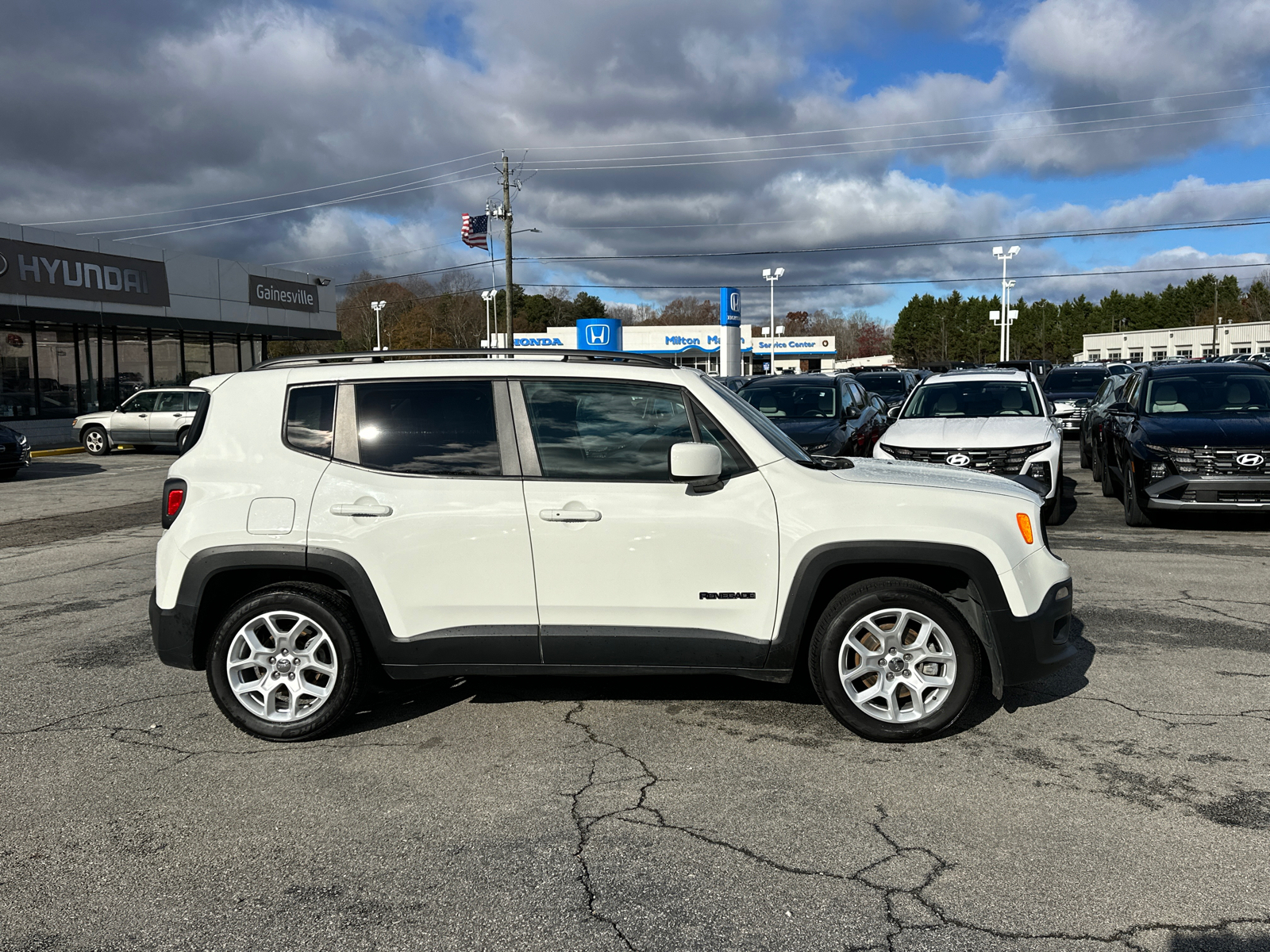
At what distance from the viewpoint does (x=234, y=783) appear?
14.0 ft

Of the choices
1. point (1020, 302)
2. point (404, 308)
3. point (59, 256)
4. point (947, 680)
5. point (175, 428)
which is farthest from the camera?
point (1020, 302)

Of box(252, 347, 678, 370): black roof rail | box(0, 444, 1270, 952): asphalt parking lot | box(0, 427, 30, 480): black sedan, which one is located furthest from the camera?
box(0, 427, 30, 480): black sedan

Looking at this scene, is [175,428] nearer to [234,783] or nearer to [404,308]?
[234,783]

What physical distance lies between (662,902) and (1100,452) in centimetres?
1232

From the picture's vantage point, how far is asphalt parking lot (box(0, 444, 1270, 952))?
3.13 m

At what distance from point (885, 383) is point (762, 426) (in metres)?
24.3

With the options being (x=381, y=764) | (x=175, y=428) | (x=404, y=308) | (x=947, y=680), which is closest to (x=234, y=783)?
(x=381, y=764)

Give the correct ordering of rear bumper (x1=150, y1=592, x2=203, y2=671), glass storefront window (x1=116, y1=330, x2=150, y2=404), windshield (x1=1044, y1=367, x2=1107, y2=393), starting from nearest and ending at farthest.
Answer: rear bumper (x1=150, y1=592, x2=203, y2=671)
windshield (x1=1044, y1=367, x2=1107, y2=393)
glass storefront window (x1=116, y1=330, x2=150, y2=404)

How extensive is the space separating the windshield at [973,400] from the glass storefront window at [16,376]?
2540 centimetres

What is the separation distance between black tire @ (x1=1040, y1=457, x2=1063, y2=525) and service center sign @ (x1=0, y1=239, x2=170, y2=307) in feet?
84.4

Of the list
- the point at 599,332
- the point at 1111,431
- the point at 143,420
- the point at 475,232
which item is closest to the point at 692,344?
the point at 599,332

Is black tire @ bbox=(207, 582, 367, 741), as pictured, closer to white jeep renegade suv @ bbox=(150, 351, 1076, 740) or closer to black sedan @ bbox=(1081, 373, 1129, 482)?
white jeep renegade suv @ bbox=(150, 351, 1076, 740)

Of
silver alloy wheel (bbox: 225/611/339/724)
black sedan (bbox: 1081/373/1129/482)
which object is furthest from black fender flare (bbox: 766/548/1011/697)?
black sedan (bbox: 1081/373/1129/482)

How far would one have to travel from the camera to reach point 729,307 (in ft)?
171
